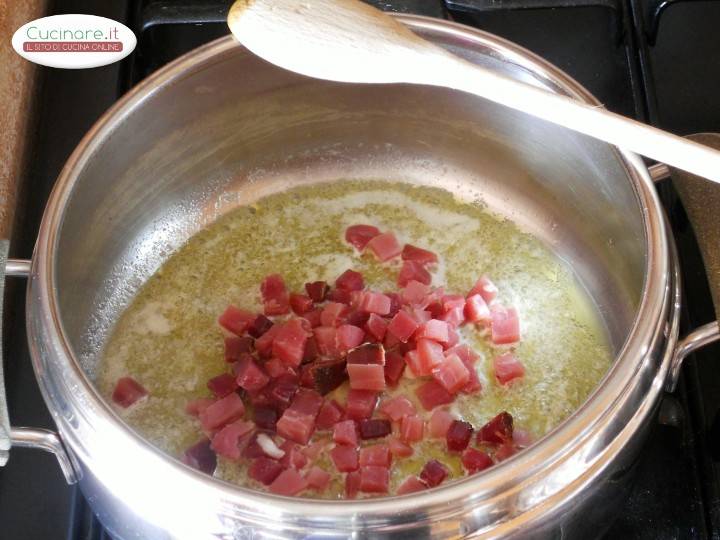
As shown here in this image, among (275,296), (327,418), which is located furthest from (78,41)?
(327,418)

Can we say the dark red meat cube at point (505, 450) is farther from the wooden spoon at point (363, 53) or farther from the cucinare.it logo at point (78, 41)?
the cucinare.it logo at point (78, 41)

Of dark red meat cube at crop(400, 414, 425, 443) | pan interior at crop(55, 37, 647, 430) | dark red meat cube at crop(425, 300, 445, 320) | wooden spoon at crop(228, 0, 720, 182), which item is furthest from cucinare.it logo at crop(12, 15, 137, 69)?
dark red meat cube at crop(400, 414, 425, 443)

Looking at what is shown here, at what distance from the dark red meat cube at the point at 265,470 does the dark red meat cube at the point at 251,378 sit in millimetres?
107

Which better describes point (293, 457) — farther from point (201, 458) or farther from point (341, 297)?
point (341, 297)

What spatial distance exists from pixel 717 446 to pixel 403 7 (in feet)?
2.66

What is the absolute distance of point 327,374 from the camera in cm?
114

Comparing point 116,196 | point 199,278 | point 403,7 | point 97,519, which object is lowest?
point 97,519

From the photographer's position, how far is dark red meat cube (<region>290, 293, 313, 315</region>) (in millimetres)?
1240

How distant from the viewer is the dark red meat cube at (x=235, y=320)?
1.23 metres

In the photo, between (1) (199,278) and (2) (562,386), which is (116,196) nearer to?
(1) (199,278)

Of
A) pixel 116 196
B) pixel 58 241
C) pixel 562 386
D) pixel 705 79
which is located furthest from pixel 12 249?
pixel 705 79

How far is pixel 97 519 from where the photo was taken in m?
1.04

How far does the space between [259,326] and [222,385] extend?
102 millimetres

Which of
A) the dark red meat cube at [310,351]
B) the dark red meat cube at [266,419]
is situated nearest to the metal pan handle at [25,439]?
the dark red meat cube at [266,419]
